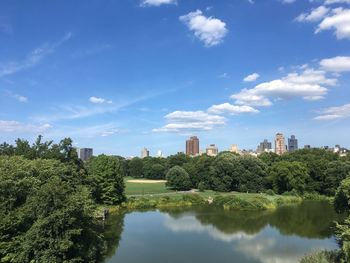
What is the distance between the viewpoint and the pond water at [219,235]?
2942 centimetres

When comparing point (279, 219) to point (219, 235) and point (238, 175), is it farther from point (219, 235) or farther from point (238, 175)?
point (238, 175)

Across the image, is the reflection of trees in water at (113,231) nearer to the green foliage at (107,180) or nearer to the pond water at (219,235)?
the pond water at (219,235)

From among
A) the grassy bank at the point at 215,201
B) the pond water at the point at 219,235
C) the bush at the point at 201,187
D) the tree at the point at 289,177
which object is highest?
the tree at the point at 289,177

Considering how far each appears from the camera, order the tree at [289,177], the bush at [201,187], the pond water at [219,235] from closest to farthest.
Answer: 1. the pond water at [219,235]
2. the tree at [289,177]
3. the bush at [201,187]

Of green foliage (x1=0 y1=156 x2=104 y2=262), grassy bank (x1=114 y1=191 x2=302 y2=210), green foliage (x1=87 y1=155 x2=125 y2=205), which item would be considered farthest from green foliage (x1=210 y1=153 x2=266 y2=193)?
green foliage (x1=0 y1=156 x2=104 y2=262)

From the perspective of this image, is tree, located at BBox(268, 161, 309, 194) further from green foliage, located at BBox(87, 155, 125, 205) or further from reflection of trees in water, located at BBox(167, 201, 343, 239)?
green foliage, located at BBox(87, 155, 125, 205)

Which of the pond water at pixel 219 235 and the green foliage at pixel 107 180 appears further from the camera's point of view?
the green foliage at pixel 107 180

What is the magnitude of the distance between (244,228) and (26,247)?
87.1ft

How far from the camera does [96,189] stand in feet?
173

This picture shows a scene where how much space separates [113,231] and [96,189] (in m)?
14.4

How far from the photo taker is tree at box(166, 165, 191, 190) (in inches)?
3049

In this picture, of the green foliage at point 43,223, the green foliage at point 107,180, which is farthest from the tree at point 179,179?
the green foliage at point 43,223

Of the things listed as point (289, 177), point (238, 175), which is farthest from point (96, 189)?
point (289, 177)

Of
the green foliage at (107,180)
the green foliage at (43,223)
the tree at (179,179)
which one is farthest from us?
the tree at (179,179)
